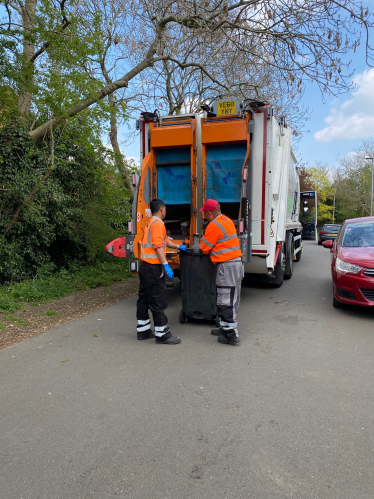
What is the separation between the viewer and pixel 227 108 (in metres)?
5.96

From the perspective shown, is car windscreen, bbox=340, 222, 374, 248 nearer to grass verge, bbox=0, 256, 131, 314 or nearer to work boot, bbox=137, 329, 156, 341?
work boot, bbox=137, 329, 156, 341

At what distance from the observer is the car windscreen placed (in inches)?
242

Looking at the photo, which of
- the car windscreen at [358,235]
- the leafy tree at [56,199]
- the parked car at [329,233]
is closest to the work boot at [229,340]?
the car windscreen at [358,235]

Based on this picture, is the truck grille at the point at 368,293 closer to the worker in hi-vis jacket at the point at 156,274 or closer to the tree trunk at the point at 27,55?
the worker in hi-vis jacket at the point at 156,274

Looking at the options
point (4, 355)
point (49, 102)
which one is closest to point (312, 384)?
point (4, 355)

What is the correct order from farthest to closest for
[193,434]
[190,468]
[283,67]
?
[283,67]
[193,434]
[190,468]

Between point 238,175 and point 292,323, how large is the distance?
267 cm

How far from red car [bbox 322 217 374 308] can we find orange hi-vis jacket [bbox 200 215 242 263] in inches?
80.5

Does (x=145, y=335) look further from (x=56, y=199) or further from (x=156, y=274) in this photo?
(x=56, y=199)

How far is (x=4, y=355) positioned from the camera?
423 centimetres

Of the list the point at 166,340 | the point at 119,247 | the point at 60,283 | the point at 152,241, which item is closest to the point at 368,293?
the point at 166,340

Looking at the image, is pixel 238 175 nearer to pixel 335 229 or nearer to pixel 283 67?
pixel 283 67

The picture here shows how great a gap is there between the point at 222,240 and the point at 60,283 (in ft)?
17.2

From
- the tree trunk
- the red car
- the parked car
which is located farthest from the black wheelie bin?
the parked car
